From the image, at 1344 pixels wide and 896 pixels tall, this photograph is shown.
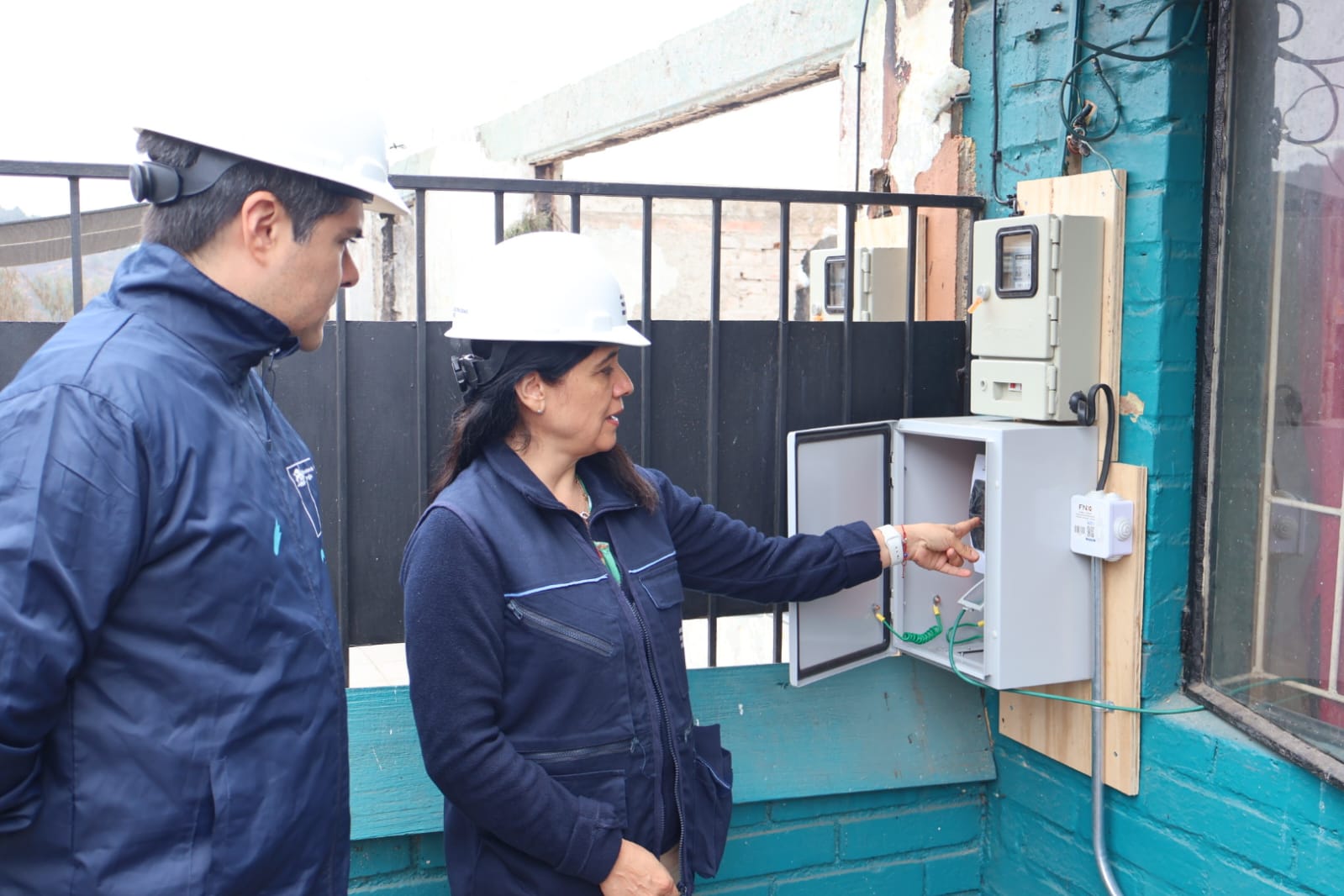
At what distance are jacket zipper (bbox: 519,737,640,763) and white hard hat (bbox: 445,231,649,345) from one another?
25.1 inches

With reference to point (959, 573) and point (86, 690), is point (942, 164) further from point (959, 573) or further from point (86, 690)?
point (86, 690)

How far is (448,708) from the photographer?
1.62 m

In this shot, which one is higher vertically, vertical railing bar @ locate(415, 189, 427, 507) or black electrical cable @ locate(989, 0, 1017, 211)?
black electrical cable @ locate(989, 0, 1017, 211)

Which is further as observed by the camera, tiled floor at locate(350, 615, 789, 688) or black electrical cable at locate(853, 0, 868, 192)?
tiled floor at locate(350, 615, 789, 688)

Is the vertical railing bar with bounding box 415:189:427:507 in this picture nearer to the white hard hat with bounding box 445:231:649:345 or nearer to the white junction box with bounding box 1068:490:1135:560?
the white hard hat with bounding box 445:231:649:345

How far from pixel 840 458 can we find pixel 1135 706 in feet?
2.68

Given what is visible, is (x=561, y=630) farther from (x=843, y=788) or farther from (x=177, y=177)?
(x=843, y=788)

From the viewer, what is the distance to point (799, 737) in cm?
264

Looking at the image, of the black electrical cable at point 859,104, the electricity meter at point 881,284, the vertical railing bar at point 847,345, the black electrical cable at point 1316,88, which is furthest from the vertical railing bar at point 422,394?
the black electrical cable at point 1316,88

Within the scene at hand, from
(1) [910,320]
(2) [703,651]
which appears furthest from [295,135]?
(2) [703,651]

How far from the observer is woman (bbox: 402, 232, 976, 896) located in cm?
164

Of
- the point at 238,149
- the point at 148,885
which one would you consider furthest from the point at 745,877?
the point at 238,149

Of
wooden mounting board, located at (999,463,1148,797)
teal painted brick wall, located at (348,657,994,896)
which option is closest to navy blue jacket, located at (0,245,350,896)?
teal painted brick wall, located at (348,657,994,896)

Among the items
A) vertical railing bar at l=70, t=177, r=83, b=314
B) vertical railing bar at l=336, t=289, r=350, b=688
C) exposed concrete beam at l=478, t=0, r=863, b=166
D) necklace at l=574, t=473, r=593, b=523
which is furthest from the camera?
exposed concrete beam at l=478, t=0, r=863, b=166
